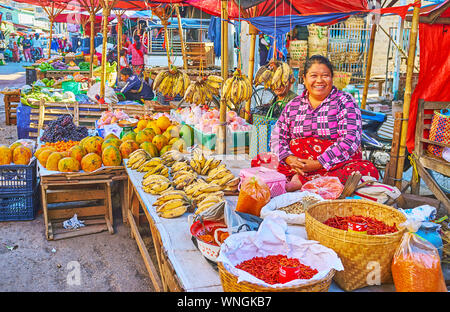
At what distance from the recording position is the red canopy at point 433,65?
446 cm

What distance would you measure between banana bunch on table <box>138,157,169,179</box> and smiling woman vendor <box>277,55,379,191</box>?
1.04m

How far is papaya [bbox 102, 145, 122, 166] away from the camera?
157 inches

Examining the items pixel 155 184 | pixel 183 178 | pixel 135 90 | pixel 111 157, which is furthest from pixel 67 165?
pixel 135 90

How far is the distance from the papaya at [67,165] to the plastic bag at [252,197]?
219 centimetres

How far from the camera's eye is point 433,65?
4602 millimetres

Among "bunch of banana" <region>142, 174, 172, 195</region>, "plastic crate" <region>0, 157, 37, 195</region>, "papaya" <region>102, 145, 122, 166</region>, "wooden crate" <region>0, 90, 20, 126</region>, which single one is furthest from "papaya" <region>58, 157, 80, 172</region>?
"wooden crate" <region>0, 90, 20, 126</region>

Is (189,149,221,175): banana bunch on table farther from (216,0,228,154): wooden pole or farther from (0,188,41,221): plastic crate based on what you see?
(0,188,41,221): plastic crate

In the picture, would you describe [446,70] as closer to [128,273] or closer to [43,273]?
[128,273]

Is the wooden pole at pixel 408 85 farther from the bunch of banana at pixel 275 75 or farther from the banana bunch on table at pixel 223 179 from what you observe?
the banana bunch on table at pixel 223 179

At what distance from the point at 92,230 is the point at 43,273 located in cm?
84

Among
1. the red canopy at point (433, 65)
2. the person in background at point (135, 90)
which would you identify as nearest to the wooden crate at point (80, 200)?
the red canopy at point (433, 65)

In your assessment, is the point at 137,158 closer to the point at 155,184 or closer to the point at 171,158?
the point at 171,158

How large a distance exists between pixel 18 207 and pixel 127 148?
146 centimetres

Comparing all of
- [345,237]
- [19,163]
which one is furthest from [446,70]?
[19,163]
